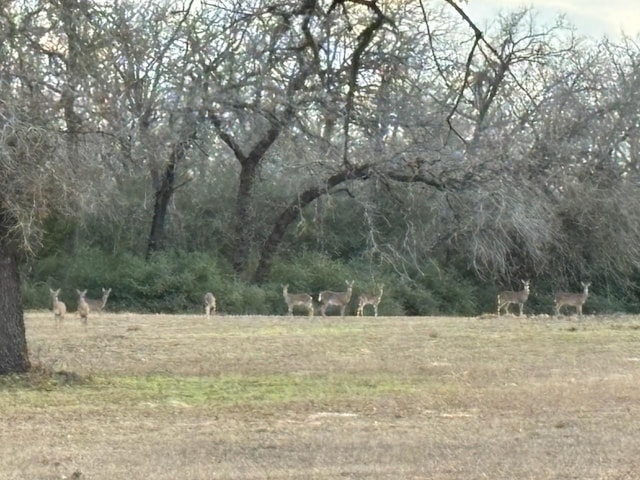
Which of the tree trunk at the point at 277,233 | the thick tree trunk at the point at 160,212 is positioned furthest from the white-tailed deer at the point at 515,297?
the thick tree trunk at the point at 160,212

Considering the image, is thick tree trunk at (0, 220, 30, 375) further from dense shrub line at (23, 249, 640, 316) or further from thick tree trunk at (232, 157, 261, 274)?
thick tree trunk at (232, 157, 261, 274)

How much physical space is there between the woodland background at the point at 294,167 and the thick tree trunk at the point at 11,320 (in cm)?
37

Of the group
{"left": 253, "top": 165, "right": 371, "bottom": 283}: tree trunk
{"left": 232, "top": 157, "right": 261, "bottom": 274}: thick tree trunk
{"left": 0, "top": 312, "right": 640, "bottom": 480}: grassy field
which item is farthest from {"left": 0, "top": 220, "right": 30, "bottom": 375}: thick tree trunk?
{"left": 232, "top": 157, "right": 261, "bottom": 274}: thick tree trunk

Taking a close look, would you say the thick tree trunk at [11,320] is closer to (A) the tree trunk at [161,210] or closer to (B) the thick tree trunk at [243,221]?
(A) the tree trunk at [161,210]

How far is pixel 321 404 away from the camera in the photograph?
497 inches

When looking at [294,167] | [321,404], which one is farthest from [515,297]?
[321,404]

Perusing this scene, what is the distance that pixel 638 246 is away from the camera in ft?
119

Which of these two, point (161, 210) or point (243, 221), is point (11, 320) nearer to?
point (161, 210)

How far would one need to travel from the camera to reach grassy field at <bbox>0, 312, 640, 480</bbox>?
9.12 m

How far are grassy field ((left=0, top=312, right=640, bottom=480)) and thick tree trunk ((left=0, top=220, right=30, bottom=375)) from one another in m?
0.33

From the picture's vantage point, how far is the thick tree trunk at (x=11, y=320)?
14.2 metres

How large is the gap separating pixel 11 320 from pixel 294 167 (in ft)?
54.4

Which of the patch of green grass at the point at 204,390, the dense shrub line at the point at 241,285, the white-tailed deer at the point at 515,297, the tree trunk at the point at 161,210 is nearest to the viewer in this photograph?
the patch of green grass at the point at 204,390

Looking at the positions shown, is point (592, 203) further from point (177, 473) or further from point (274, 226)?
point (177, 473)
